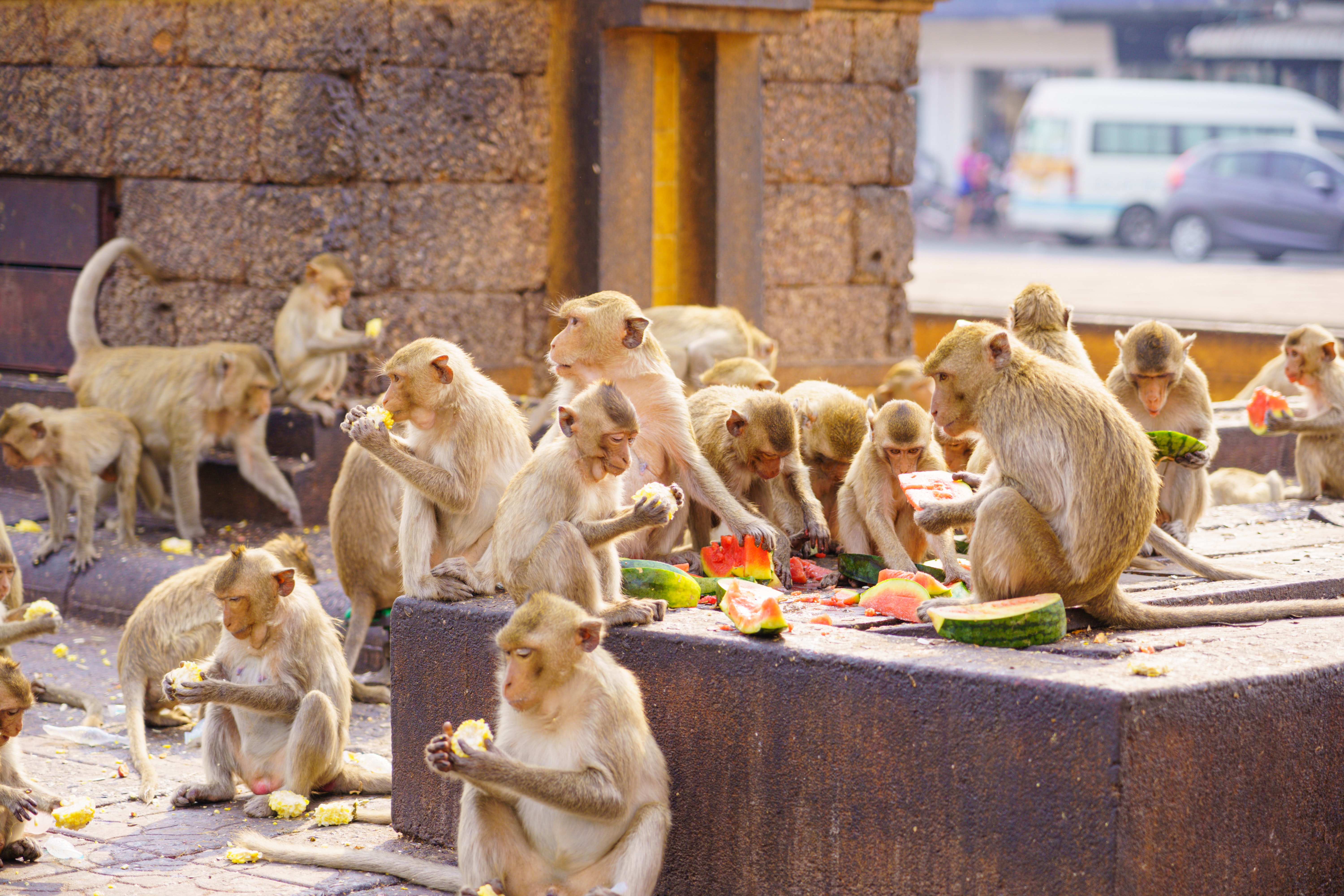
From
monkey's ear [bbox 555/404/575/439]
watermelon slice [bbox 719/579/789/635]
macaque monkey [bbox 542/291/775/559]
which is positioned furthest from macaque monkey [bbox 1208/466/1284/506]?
monkey's ear [bbox 555/404/575/439]

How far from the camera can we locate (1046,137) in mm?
32469

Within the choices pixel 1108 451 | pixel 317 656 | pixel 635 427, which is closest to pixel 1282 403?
pixel 1108 451

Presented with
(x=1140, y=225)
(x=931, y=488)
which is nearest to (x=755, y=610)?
(x=931, y=488)

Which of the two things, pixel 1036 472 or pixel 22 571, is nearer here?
pixel 1036 472

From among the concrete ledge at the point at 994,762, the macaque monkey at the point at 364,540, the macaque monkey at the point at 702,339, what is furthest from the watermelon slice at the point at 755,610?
the macaque monkey at the point at 702,339

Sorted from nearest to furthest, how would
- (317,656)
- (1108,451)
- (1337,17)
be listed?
(1108,451) → (317,656) → (1337,17)

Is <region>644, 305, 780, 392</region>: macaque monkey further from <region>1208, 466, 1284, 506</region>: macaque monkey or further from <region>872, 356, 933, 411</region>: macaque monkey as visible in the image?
<region>1208, 466, 1284, 506</region>: macaque monkey

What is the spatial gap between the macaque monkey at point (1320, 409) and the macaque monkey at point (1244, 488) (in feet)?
1.00

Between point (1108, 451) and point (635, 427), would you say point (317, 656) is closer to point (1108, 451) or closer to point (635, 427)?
point (635, 427)

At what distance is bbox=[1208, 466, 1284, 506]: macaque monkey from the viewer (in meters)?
8.13

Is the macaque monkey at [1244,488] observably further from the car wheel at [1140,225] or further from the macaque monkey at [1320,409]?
the car wheel at [1140,225]

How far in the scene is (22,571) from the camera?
859 centimetres

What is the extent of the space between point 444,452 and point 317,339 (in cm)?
373

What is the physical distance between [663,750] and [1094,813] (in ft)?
4.33
